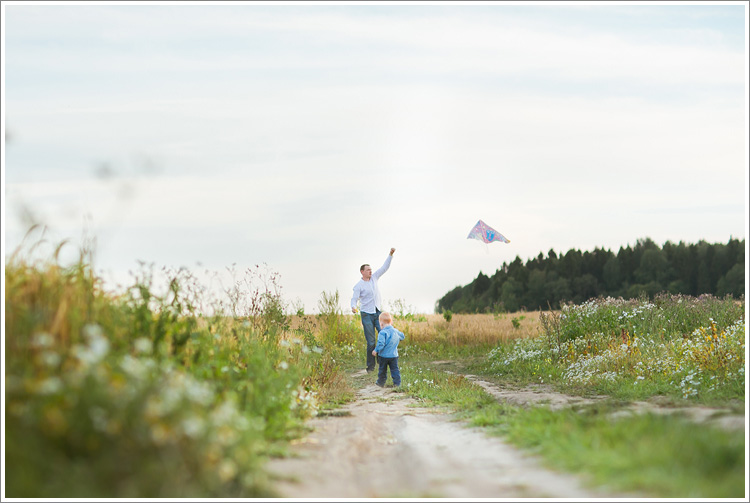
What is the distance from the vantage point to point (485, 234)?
14.7 meters

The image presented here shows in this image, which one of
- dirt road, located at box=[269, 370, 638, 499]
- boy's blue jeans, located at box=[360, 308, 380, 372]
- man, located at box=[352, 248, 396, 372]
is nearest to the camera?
dirt road, located at box=[269, 370, 638, 499]

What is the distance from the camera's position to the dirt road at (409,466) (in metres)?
4.37

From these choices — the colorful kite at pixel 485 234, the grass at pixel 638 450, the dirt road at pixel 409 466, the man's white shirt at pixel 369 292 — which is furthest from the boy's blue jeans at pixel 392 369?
the colorful kite at pixel 485 234

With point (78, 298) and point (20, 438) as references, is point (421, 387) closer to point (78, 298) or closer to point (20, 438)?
point (78, 298)

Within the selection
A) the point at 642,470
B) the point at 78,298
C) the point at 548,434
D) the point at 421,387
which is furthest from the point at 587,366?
the point at 78,298

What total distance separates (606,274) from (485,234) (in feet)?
109

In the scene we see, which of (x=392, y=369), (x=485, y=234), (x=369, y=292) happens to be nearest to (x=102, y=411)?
(x=392, y=369)

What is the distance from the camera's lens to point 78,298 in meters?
5.25

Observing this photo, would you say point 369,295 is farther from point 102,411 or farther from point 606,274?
point 606,274

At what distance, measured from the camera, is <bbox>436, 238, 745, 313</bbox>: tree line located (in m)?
41.2

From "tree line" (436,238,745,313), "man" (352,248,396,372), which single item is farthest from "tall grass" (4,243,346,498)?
"tree line" (436,238,745,313)

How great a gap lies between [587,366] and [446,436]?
18.4 feet

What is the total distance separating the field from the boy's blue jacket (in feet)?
2.09

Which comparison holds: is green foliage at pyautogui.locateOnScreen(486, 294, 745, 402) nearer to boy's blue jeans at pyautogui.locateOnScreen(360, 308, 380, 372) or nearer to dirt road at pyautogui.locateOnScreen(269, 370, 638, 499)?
boy's blue jeans at pyautogui.locateOnScreen(360, 308, 380, 372)
